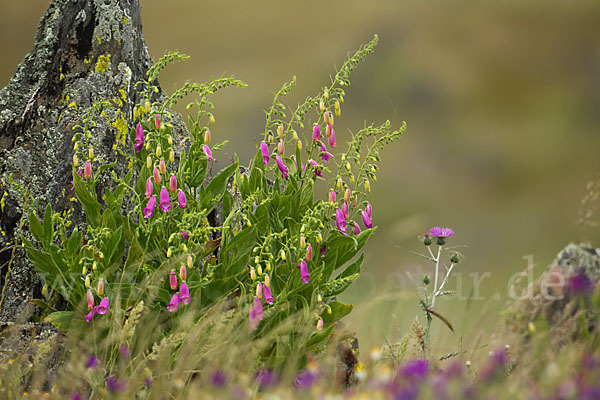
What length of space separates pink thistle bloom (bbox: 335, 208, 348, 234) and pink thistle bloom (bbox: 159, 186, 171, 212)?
1105 millimetres

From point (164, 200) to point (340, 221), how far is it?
3.83 feet

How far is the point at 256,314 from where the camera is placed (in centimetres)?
433

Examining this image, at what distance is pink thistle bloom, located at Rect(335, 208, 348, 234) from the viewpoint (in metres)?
4.72

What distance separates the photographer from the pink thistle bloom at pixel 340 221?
4.72m

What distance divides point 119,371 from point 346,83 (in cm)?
232

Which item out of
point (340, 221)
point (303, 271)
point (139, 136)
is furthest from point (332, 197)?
point (139, 136)

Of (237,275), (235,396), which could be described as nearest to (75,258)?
(237,275)

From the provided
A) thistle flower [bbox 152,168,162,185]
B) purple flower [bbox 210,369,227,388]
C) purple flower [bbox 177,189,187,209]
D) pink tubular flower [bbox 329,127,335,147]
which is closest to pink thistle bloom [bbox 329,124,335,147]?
pink tubular flower [bbox 329,127,335,147]

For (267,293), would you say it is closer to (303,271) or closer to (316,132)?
(303,271)

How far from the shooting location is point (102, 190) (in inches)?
210

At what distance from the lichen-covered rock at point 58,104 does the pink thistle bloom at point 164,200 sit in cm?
118

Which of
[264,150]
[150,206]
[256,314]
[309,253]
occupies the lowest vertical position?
[256,314]

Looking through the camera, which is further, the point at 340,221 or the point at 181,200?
the point at 340,221

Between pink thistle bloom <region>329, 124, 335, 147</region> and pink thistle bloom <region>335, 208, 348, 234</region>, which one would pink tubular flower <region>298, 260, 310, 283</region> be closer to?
pink thistle bloom <region>335, 208, 348, 234</region>
